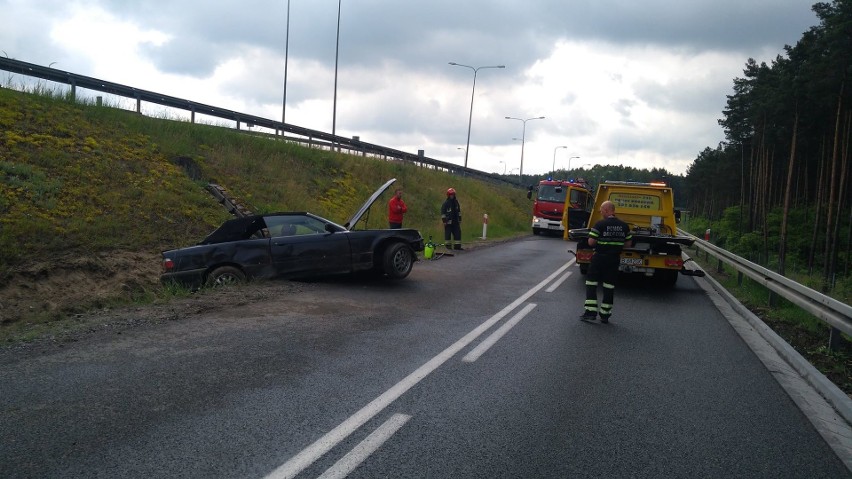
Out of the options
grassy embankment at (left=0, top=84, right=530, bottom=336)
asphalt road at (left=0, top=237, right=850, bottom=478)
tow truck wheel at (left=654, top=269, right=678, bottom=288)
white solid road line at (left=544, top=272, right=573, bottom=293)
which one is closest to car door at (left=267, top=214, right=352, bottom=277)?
grassy embankment at (left=0, top=84, right=530, bottom=336)

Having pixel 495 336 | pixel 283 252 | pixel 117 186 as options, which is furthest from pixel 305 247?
pixel 117 186

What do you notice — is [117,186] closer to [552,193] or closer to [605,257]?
[605,257]

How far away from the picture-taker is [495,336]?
294 inches

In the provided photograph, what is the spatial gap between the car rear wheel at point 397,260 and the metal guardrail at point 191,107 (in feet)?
40.8

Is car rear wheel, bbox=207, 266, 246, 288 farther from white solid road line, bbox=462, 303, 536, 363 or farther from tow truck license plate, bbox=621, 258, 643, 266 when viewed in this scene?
tow truck license plate, bbox=621, 258, 643, 266

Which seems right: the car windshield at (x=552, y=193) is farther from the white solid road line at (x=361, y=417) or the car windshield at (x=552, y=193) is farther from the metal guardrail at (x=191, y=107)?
the white solid road line at (x=361, y=417)

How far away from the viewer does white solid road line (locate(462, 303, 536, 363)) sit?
645 cm

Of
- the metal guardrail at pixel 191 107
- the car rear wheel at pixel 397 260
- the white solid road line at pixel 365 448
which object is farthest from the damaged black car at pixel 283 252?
the metal guardrail at pixel 191 107

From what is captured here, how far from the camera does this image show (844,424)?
192 inches

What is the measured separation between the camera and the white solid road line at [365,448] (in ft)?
11.9

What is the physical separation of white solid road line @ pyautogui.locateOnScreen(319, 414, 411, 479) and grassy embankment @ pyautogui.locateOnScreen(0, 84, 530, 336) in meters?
6.09

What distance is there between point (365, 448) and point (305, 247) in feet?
23.4

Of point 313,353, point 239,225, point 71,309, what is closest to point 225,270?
point 239,225

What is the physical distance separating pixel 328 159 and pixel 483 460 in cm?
2478
